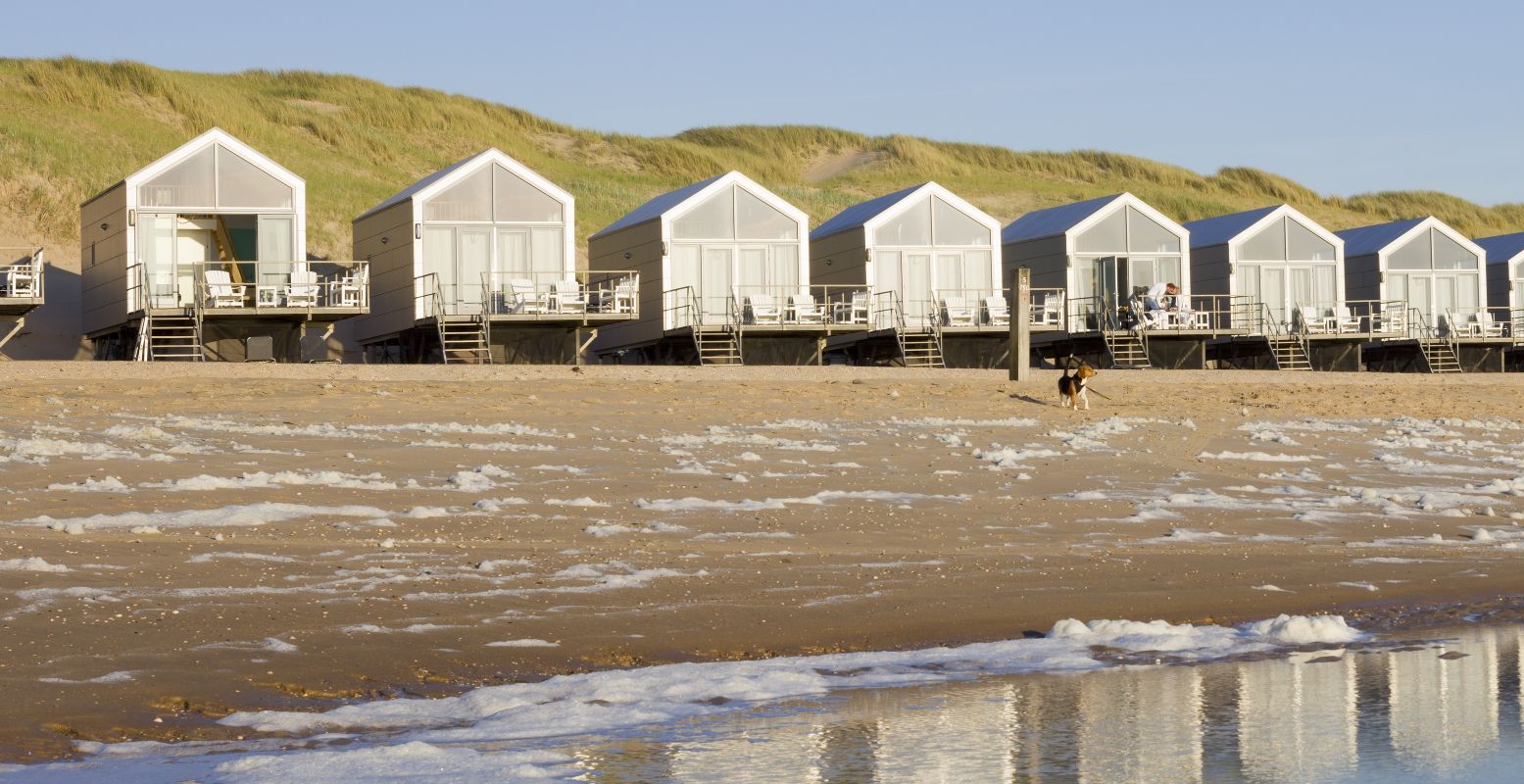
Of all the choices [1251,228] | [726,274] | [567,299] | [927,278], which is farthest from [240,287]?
[1251,228]

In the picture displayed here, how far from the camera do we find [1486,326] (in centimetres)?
3909

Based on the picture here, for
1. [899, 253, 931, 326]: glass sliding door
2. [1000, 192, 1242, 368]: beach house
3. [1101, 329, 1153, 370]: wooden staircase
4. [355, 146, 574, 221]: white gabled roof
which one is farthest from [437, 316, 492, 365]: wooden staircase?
[1101, 329, 1153, 370]: wooden staircase

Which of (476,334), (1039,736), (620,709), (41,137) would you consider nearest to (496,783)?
(620,709)

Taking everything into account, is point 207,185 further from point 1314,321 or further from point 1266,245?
point 1314,321

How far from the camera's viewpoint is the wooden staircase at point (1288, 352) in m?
36.1

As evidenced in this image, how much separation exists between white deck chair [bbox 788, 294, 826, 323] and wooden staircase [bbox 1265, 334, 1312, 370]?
33.7 feet

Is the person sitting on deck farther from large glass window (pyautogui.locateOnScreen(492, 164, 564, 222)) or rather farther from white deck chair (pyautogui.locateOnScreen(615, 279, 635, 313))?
large glass window (pyautogui.locateOnScreen(492, 164, 564, 222))

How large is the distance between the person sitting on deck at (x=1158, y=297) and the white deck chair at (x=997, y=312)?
3.00m

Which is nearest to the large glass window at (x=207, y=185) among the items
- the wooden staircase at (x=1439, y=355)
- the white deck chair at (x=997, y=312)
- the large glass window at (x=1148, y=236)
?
the white deck chair at (x=997, y=312)

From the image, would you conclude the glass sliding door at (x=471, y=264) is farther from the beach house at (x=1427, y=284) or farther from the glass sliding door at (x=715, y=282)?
the beach house at (x=1427, y=284)

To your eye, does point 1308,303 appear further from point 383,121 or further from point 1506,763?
point 383,121

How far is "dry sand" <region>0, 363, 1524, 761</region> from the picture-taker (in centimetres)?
813

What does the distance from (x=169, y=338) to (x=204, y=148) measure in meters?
3.12

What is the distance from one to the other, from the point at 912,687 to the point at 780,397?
13048 mm
